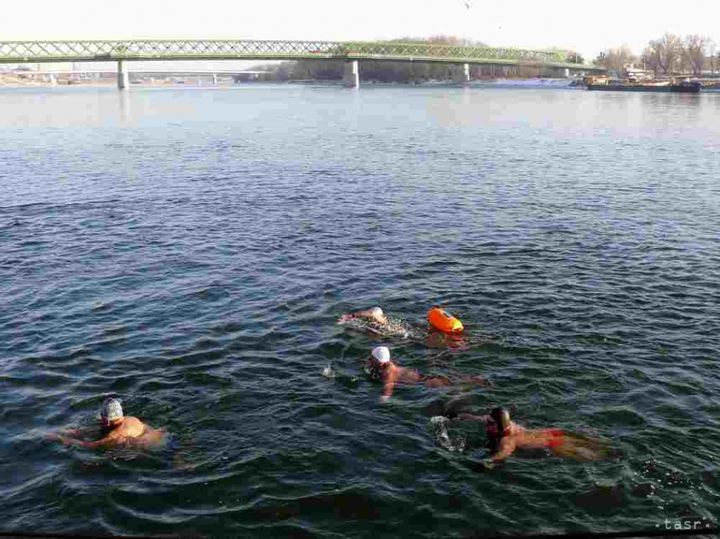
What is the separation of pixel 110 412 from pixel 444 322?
9239 millimetres

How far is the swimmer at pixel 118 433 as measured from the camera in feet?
45.7

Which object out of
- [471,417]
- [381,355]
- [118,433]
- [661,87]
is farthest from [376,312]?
[661,87]

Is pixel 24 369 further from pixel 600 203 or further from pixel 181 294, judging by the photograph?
pixel 600 203

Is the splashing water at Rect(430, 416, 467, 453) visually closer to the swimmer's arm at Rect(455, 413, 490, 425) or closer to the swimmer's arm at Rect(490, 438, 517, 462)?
the swimmer's arm at Rect(455, 413, 490, 425)

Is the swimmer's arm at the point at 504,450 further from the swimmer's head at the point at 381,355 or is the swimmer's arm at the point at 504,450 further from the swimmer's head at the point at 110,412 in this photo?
the swimmer's head at the point at 110,412

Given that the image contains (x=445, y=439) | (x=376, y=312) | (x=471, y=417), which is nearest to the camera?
(x=445, y=439)

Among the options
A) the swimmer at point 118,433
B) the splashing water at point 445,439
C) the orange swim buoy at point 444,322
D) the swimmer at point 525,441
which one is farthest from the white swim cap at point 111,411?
the orange swim buoy at point 444,322

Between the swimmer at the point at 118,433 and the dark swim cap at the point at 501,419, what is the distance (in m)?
7.02

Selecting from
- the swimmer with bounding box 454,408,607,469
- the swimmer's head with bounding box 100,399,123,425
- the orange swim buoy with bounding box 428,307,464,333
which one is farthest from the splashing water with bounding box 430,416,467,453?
the swimmer's head with bounding box 100,399,123,425

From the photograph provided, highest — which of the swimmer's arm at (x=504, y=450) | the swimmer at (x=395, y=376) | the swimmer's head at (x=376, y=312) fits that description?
the swimmer's head at (x=376, y=312)

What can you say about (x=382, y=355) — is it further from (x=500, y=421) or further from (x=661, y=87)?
(x=661, y=87)

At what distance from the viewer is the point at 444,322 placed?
18969mm

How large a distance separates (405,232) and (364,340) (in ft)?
41.7

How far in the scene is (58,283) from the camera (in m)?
24.1
